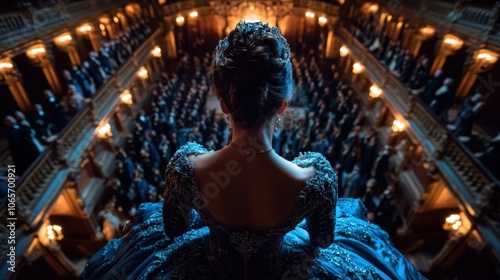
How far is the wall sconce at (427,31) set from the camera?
33.9 ft

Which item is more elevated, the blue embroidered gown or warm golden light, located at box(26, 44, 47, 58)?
the blue embroidered gown

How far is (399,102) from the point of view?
31.0 feet

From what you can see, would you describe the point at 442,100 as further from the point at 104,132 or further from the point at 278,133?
the point at 104,132

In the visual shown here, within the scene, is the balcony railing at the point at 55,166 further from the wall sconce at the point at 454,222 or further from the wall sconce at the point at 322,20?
the wall sconce at the point at 322,20

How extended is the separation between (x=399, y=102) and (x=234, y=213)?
9579mm

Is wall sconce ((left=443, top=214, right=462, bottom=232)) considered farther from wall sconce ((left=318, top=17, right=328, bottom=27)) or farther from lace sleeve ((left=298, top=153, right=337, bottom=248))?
wall sconce ((left=318, top=17, right=328, bottom=27))

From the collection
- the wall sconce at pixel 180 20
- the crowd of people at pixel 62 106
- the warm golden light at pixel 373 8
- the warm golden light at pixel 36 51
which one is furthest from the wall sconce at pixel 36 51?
the warm golden light at pixel 373 8

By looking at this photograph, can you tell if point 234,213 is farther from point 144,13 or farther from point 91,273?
point 144,13

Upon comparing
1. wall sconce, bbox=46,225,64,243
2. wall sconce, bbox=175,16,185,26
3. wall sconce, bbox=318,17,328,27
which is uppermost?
wall sconce, bbox=318,17,328,27

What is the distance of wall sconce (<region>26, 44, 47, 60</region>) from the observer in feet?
29.1

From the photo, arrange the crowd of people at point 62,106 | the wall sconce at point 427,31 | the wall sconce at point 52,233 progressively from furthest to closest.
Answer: the wall sconce at point 427,31, the wall sconce at point 52,233, the crowd of people at point 62,106

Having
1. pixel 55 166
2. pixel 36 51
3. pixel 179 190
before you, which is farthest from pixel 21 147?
pixel 179 190

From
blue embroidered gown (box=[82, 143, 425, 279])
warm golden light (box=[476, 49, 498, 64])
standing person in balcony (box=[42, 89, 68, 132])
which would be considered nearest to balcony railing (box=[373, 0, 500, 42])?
warm golden light (box=[476, 49, 498, 64])

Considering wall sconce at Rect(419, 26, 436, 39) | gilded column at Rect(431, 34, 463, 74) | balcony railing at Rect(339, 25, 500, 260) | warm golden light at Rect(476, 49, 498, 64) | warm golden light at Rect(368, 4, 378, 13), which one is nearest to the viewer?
balcony railing at Rect(339, 25, 500, 260)
